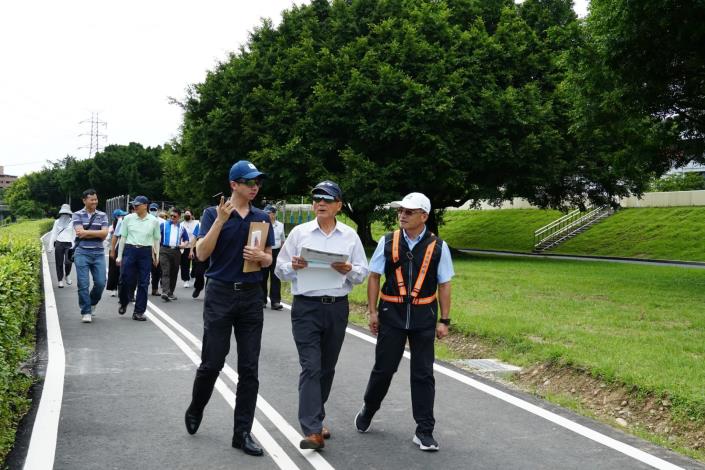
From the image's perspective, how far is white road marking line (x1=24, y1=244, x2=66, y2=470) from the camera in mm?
4863

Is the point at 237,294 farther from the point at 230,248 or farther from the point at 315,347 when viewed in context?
the point at 315,347

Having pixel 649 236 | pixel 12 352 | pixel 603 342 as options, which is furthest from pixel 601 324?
pixel 649 236

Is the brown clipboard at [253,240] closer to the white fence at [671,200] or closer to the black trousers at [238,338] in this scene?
the black trousers at [238,338]

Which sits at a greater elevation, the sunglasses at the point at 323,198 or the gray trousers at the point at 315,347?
the sunglasses at the point at 323,198

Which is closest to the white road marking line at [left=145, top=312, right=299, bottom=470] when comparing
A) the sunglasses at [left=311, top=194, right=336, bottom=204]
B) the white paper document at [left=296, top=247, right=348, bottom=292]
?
the white paper document at [left=296, top=247, right=348, bottom=292]

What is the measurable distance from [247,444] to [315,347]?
2.65 feet

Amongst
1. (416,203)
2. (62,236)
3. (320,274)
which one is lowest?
(62,236)

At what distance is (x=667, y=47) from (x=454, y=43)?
1451cm

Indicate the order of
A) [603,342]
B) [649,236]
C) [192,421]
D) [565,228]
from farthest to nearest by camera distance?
[565,228]
[649,236]
[603,342]
[192,421]

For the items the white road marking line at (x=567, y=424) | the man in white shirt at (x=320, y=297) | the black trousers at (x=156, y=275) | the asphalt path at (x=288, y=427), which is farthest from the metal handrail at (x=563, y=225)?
the man in white shirt at (x=320, y=297)

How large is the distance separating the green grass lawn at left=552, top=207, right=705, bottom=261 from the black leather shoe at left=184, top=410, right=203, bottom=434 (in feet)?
100

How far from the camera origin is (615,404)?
675 cm

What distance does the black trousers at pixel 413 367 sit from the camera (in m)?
5.29

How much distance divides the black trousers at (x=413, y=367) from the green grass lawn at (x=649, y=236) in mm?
29726
